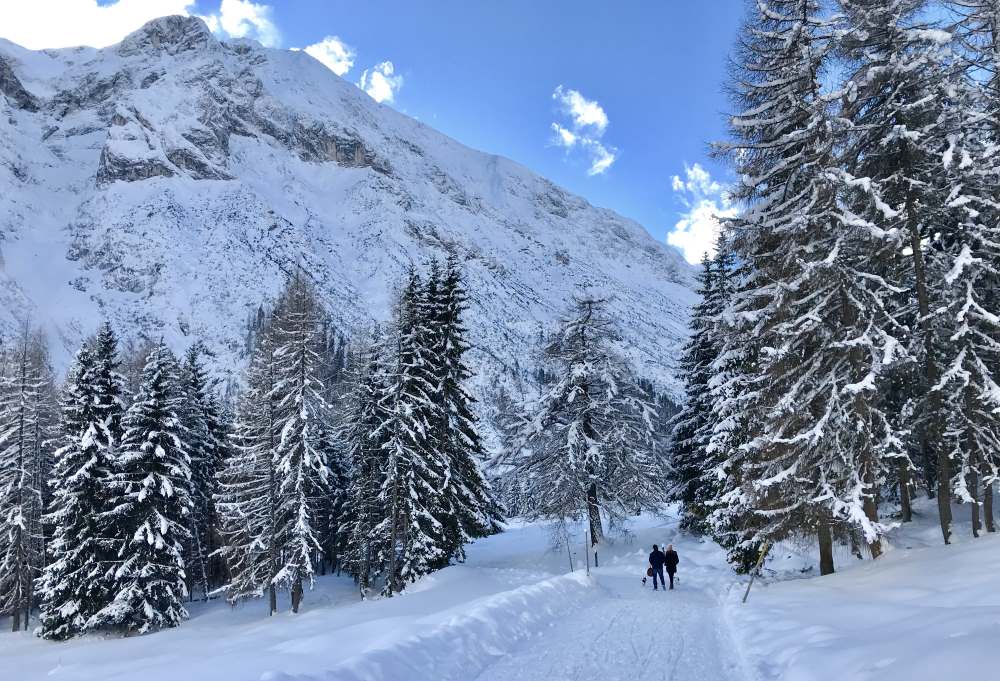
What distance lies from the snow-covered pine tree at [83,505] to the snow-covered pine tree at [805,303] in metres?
28.9

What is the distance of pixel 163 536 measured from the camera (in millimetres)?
28781

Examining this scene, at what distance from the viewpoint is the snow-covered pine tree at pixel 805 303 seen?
44.1ft

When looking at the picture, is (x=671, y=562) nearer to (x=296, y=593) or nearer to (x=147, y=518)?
(x=296, y=593)

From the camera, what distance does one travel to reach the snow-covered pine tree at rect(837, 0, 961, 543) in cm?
1385

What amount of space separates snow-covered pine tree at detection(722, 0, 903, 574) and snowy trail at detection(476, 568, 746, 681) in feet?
11.6

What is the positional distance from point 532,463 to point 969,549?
761 inches

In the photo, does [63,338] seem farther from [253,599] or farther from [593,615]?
[593,615]

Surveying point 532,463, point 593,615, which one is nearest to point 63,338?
point 532,463

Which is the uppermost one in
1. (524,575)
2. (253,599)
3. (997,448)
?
(997,448)

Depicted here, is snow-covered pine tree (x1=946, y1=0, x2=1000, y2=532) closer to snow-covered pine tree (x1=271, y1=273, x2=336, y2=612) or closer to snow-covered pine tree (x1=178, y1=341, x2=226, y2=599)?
snow-covered pine tree (x1=271, y1=273, x2=336, y2=612)

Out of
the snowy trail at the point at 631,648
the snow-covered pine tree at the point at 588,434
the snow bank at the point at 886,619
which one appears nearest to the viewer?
the snow bank at the point at 886,619

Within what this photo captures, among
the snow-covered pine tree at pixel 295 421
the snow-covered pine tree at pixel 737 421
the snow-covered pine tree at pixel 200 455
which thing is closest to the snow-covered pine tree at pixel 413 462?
the snow-covered pine tree at pixel 295 421

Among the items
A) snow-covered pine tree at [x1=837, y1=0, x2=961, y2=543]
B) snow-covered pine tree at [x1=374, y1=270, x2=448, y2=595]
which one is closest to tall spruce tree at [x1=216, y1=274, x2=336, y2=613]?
snow-covered pine tree at [x1=374, y1=270, x2=448, y2=595]

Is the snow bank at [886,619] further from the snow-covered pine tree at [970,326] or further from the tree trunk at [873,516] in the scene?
the snow-covered pine tree at [970,326]
